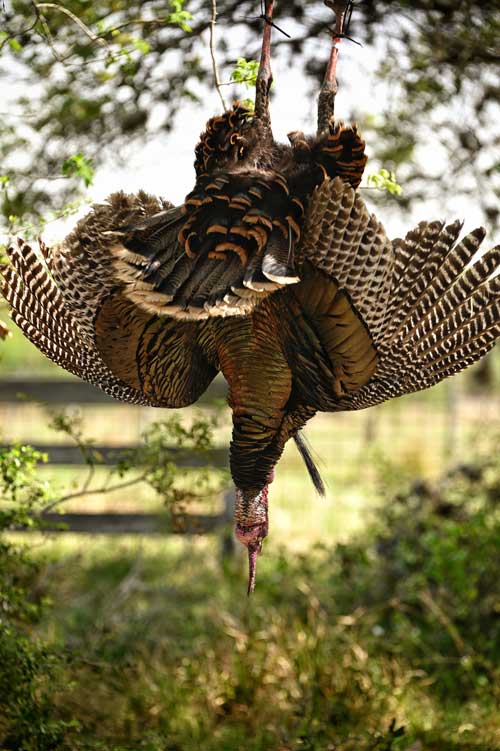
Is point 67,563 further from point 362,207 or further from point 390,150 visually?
point 362,207

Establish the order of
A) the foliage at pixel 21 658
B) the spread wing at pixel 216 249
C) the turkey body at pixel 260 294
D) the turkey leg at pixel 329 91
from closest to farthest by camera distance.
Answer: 1. the spread wing at pixel 216 249
2. the turkey body at pixel 260 294
3. the turkey leg at pixel 329 91
4. the foliage at pixel 21 658

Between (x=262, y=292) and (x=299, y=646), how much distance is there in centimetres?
358

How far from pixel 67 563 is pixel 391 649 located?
247cm

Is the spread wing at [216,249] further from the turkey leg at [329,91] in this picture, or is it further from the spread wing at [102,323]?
the turkey leg at [329,91]

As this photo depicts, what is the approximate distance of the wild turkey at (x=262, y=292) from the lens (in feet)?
8.95

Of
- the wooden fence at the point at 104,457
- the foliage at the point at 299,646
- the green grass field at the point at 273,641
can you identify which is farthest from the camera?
the wooden fence at the point at 104,457

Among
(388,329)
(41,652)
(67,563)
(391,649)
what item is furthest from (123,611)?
(388,329)

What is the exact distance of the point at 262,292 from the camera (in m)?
2.54

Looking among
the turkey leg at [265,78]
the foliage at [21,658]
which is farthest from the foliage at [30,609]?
the turkey leg at [265,78]

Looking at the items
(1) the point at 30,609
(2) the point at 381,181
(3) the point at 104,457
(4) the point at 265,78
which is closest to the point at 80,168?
(4) the point at 265,78

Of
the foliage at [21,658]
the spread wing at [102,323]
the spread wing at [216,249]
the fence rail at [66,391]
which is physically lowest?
the fence rail at [66,391]

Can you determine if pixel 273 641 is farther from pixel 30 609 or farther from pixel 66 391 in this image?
pixel 66 391

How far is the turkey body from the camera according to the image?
8.95ft

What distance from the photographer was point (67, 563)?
6.61 metres
